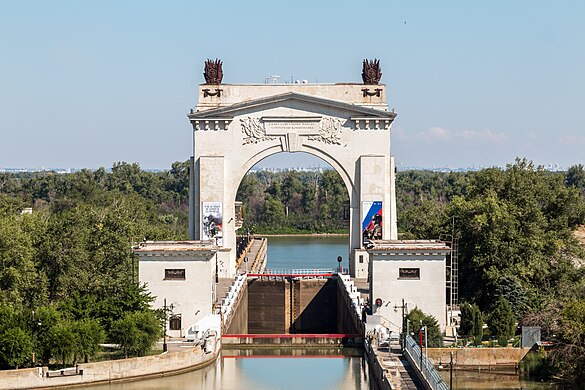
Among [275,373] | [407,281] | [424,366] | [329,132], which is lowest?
[275,373]

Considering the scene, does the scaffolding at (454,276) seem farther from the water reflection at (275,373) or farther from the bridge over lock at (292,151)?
the water reflection at (275,373)

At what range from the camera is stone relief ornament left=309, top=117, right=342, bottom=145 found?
69.1 meters

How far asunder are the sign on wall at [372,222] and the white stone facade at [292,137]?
29 centimetres

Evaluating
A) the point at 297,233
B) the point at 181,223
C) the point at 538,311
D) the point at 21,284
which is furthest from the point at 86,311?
the point at 297,233

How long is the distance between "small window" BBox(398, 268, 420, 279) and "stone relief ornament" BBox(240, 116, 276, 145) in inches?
697

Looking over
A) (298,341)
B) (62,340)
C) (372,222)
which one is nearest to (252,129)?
(372,222)

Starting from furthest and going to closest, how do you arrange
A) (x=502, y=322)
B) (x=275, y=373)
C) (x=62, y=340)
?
(x=502, y=322) < (x=275, y=373) < (x=62, y=340)

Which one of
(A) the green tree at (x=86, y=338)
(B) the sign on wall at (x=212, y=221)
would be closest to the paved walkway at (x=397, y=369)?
(A) the green tree at (x=86, y=338)

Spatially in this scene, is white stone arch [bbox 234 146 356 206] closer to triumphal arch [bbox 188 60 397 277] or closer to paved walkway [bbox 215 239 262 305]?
triumphal arch [bbox 188 60 397 277]

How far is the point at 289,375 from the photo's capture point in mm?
48562

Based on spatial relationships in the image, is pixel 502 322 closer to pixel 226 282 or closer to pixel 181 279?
pixel 181 279

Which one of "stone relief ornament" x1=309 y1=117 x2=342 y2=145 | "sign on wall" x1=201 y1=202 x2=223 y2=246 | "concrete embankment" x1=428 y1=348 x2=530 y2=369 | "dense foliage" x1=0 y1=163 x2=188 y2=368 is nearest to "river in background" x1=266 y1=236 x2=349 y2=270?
"dense foliage" x1=0 y1=163 x2=188 y2=368

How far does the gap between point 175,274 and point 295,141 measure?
17.7 metres

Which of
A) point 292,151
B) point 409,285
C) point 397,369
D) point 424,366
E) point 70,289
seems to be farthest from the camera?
point 292,151
